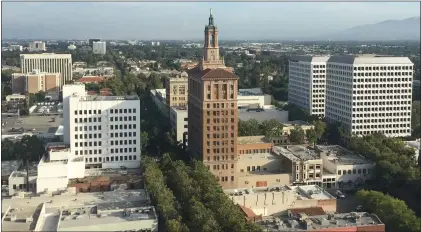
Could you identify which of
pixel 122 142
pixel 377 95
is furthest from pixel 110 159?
pixel 377 95

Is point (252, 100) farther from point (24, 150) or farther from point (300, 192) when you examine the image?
point (300, 192)

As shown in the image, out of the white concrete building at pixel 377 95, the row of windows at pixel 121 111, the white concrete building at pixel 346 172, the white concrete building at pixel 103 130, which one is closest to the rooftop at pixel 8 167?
the white concrete building at pixel 103 130

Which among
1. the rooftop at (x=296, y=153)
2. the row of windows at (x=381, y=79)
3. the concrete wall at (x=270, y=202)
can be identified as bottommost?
the concrete wall at (x=270, y=202)

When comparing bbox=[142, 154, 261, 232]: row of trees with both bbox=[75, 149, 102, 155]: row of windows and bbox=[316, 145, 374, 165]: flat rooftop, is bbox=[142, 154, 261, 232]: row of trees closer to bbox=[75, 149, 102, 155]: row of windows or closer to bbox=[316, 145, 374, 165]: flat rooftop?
bbox=[75, 149, 102, 155]: row of windows

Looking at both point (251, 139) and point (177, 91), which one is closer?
point (251, 139)

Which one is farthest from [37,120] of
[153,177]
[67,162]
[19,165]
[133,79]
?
[153,177]

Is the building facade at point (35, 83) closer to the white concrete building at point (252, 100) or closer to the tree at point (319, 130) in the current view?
the white concrete building at point (252, 100)
